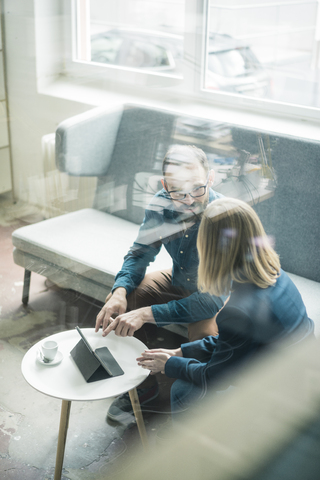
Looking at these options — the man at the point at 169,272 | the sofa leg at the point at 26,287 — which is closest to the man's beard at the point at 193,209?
the man at the point at 169,272

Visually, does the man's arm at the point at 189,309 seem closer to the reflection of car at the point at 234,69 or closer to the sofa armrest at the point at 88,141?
the sofa armrest at the point at 88,141

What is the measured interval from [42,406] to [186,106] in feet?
2.86

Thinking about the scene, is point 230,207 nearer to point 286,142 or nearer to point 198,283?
point 198,283

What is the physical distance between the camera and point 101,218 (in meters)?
1.31

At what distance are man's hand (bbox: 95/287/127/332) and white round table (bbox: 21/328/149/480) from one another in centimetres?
5

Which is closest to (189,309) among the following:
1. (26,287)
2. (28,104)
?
(26,287)

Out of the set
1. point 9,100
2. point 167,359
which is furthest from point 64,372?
point 9,100

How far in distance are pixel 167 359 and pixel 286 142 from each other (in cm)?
60

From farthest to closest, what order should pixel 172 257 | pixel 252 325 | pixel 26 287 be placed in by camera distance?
pixel 26 287 < pixel 172 257 < pixel 252 325

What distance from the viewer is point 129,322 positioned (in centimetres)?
101

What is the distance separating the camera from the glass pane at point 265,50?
107cm

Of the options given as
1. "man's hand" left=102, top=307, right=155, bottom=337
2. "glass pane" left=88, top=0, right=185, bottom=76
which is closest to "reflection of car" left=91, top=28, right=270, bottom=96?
"glass pane" left=88, top=0, right=185, bottom=76

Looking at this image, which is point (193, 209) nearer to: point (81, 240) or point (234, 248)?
point (234, 248)

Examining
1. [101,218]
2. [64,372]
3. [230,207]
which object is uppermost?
[230,207]
